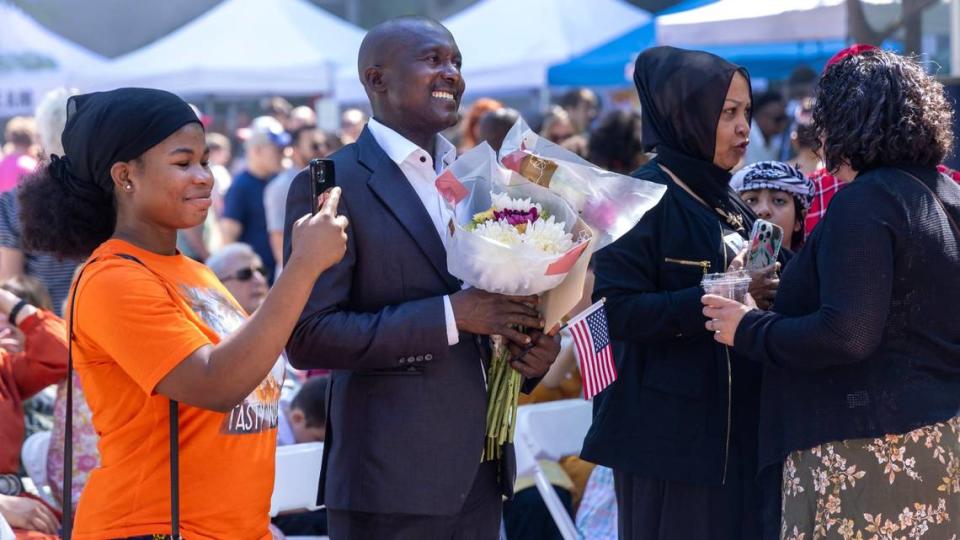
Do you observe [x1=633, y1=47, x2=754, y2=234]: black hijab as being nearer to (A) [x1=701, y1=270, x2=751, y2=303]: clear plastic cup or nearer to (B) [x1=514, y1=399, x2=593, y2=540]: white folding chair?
(A) [x1=701, y1=270, x2=751, y2=303]: clear plastic cup

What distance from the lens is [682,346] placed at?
3.80 metres

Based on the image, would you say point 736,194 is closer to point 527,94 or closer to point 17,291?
point 17,291

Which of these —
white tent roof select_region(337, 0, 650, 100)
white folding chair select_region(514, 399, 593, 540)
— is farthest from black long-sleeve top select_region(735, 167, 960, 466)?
white tent roof select_region(337, 0, 650, 100)

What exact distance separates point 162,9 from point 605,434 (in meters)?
20.9

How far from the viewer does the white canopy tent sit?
15156mm

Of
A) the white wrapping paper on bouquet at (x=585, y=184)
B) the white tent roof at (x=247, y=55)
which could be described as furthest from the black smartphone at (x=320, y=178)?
the white tent roof at (x=247, y=55)

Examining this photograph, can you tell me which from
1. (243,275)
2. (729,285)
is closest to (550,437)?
(243,275)

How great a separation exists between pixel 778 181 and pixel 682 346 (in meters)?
0.85

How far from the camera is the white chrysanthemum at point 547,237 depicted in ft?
10.0

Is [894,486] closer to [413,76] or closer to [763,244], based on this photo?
[763,244]

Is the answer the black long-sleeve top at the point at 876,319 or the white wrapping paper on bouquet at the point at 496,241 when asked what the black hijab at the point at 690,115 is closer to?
the black long-sleeve top at the point at 876,319

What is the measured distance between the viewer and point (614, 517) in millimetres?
5121

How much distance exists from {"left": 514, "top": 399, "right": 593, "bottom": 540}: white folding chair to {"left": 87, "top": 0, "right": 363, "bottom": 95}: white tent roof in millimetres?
9651

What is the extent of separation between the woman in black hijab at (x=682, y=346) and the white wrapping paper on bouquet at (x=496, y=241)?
0.62 metres
